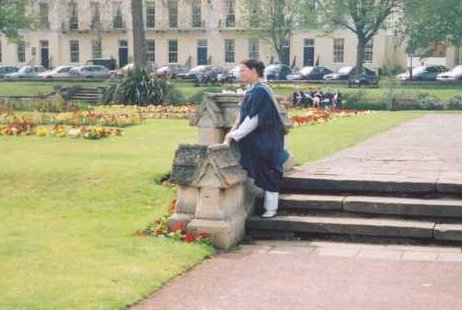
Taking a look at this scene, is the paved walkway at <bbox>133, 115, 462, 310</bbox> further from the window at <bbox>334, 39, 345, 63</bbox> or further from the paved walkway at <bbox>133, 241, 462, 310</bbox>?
the window at <bbox>334, 39, 345, 63</bbox>

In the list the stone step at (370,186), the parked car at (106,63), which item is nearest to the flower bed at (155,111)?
the stone step at (370,186)

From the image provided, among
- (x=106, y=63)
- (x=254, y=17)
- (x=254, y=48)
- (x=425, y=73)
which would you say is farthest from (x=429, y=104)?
(x=106, y=63)

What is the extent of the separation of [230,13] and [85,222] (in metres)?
61.0

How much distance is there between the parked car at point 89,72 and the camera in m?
55.7

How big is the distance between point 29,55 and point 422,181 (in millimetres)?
66669

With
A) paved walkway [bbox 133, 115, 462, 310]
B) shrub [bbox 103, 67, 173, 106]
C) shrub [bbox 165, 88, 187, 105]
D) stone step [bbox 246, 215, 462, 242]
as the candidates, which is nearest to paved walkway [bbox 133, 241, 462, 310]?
paved walkway [bbox 133, 115, 462, 310]

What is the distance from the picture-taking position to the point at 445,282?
7.06m

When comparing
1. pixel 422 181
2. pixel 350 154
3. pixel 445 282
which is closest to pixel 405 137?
pixel 350 154

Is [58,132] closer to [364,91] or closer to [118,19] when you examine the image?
[364,91]

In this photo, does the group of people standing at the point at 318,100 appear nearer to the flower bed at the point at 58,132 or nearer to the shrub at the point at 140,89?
the shrub at the point at 140,89

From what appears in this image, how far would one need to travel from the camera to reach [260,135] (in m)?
9.14

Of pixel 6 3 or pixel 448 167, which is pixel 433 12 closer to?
pixel 6 3

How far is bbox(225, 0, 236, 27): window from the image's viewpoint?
68.5m

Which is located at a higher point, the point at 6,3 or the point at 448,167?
the point at 6,3
